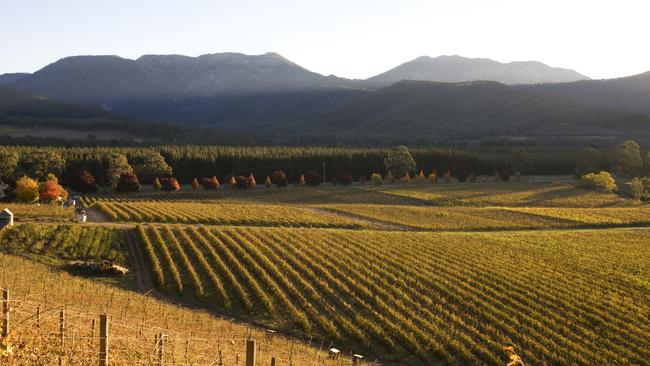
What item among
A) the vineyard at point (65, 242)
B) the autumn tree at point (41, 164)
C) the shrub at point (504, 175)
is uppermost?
the autumn tree at point (41, 164)

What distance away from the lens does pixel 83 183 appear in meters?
98.6

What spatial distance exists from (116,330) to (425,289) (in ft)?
68.8

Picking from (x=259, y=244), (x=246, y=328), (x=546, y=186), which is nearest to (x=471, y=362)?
(x=246, y=328)

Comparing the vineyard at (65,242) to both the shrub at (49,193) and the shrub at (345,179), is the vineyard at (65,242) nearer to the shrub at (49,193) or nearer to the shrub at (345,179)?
the shrub at (49,193)

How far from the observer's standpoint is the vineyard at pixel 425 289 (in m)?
30.5

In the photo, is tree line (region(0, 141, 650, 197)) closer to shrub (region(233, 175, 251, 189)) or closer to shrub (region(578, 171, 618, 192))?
shrub (region(233, 175, 251, 189))

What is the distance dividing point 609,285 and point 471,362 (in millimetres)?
19612

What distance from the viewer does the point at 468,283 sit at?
41406 millimetres

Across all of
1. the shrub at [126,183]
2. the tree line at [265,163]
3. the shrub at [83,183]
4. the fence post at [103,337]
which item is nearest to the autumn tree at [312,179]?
the tree line at [265,163]

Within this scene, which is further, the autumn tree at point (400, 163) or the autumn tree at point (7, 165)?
the autumn tree at point (400, 163)

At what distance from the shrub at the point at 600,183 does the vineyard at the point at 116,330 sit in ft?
337

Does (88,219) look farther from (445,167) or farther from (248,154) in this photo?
(445,167)

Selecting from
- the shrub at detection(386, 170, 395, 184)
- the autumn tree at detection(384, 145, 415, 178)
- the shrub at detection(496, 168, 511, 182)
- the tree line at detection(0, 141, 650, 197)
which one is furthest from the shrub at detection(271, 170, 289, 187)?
the shrub at detection(496, 168, 511, 182)

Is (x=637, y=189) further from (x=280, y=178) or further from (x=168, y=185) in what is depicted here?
(x=168, y=185)
